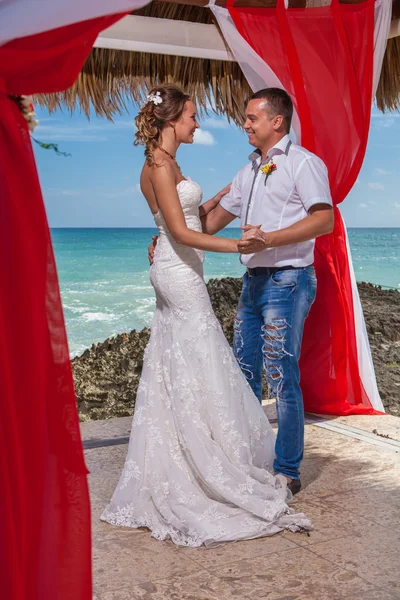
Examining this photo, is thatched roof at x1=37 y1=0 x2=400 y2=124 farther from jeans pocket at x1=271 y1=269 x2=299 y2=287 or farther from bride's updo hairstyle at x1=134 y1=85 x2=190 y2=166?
jeans pocket at x1=271 y1=269 x2=299 y2=287

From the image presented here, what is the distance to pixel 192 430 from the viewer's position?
341cm

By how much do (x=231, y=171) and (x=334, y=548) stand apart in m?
31.2

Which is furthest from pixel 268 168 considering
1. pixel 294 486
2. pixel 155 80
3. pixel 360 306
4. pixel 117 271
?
pixel 117 271

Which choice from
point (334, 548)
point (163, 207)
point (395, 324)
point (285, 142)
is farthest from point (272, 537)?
point (395, 324)

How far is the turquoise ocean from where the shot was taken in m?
25.9

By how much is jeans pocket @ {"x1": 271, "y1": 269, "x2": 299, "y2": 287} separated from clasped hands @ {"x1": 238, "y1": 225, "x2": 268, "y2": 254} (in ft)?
0.93

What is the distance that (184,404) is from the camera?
11.3 ft

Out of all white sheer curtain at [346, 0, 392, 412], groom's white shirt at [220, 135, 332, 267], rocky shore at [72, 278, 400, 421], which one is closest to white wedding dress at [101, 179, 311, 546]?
groom's white shirt at [220, 135, 332, 267]

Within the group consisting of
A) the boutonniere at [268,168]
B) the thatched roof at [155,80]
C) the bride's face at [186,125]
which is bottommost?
the boutonniere at [268,168]

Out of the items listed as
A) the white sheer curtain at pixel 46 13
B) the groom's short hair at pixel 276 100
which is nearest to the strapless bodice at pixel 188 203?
the groom's short hair at pixel 276 100

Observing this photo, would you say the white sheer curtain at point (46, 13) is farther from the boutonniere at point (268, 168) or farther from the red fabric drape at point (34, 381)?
the boutonniere at point (268, 168)

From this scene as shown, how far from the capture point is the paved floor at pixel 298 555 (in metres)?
2.73

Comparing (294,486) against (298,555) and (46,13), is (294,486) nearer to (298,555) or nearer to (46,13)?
(298,555)

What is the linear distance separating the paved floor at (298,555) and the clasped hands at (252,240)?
1.16 meters
